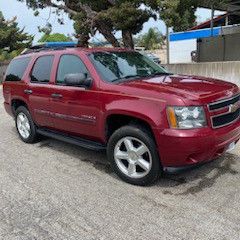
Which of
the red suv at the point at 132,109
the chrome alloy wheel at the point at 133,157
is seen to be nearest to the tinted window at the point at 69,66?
the red suv at the point at 132,109

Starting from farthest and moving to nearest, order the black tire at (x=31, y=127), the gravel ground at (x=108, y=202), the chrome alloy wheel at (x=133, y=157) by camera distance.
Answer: the black tire at (x=31, y=127)
the chrome alloy wheel at (x=133, y=157)
the gravel ground at (x=108, y=202)

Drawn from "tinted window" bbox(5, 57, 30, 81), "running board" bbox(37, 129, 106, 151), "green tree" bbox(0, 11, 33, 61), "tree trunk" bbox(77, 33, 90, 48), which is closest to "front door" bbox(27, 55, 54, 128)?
"running board" bbox(37, 129, 106, 151)

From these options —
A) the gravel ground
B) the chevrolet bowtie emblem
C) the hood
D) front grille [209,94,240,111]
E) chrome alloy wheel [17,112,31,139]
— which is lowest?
the gravel ground

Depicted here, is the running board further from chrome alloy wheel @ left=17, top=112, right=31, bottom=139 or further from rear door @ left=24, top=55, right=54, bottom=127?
chrome alloy wheel @ left=17, top=112, right=31, bottom=139

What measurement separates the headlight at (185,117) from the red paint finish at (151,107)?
2.2 inches

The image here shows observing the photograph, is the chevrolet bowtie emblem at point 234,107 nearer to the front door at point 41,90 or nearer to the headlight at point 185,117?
the headlight at point 185,117

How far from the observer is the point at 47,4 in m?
16.3

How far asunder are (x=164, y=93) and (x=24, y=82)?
11.2ft

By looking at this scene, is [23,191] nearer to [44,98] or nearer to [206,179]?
[44,98]

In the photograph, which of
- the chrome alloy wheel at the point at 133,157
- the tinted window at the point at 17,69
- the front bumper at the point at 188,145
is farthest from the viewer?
the tinted window at the point at 17,69

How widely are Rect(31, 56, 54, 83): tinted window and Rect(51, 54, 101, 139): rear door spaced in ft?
0.96

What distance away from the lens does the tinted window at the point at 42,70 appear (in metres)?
6.80

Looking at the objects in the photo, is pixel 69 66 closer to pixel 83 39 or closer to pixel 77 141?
pixel 77 141

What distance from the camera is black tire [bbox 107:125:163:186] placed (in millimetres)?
5043
